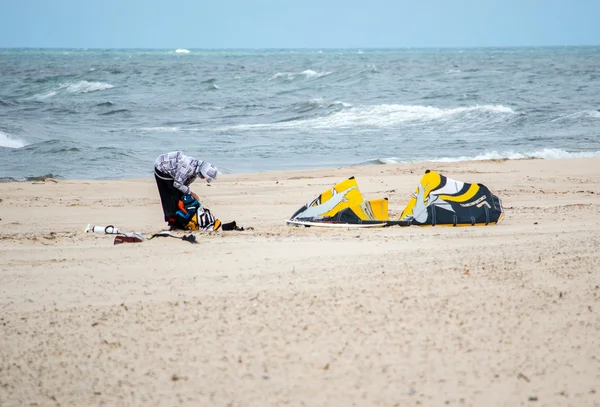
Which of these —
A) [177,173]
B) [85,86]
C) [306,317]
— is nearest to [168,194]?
[177,173]

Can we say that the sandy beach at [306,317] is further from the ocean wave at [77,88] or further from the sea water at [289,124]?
the ocean wave at [77,88]

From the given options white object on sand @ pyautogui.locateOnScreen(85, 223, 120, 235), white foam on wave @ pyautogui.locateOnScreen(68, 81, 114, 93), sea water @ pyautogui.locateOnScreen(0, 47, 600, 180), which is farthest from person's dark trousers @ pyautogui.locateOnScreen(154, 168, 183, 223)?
white foam on wave @ pyautogui.locateOnScreen(68, 81, 114, 93)

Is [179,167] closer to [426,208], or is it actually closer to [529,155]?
[426,208]

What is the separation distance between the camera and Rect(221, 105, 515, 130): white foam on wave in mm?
22531

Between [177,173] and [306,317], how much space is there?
3224 mm

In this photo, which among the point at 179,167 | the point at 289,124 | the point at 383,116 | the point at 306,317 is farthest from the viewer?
the point at 383,116

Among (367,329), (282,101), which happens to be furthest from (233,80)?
(367,329)

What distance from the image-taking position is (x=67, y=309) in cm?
470

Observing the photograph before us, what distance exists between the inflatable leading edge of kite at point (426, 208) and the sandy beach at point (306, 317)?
0.23 meters

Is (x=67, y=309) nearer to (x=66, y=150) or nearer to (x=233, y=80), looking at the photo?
(x=66, y=150)

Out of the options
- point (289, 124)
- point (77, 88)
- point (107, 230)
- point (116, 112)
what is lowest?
point (107, 230)

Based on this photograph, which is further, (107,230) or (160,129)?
(160,129)

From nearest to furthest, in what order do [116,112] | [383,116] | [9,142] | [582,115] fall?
[9,142] → [582,115] → [383,116] → [116,112]

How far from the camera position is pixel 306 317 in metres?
4.49
